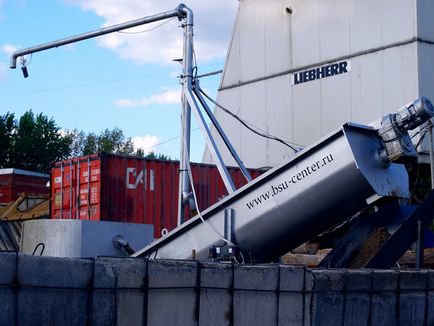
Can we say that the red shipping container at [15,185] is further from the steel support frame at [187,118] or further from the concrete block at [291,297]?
the concrete block at [291,297]

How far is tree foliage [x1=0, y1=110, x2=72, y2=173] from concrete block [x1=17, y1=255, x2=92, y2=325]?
53.1m

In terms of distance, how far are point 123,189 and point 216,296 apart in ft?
41.0

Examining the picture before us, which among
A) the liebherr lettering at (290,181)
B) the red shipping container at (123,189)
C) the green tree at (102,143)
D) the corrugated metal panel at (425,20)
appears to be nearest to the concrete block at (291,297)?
the liebherr lettering at (290,181)

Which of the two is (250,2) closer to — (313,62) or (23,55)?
(313,62)

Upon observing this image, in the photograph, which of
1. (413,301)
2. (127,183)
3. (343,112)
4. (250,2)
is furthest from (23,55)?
(250,2)

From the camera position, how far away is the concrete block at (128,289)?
19.0 feet

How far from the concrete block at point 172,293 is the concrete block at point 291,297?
1.08m

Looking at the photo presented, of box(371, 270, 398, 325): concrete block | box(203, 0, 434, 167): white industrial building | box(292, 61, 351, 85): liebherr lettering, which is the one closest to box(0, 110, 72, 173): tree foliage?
box(203, 0, 434, 167): white industrial building

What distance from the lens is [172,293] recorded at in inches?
246

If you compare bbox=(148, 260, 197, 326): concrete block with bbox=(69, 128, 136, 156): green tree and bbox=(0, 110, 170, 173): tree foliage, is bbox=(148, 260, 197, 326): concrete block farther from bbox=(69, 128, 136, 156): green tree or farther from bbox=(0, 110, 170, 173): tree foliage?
bbox=(69, 128, 136, 156): green tree

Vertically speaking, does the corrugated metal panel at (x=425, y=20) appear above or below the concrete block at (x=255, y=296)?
above

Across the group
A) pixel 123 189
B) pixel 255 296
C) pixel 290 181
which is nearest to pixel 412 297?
pixel 290 181

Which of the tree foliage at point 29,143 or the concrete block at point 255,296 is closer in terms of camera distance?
the concrete block at point 255,296

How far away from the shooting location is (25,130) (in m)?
59.6
